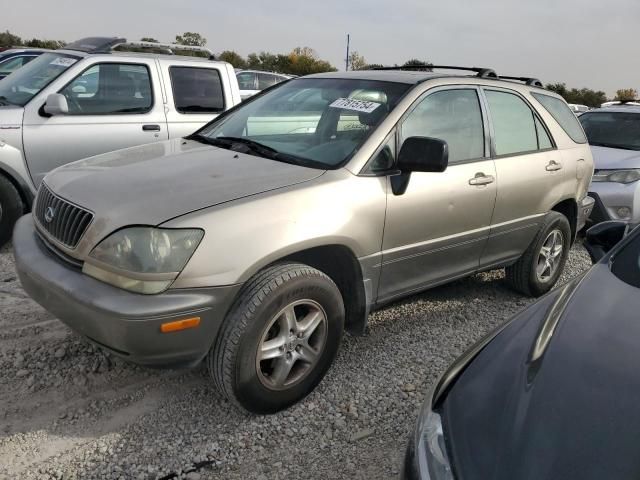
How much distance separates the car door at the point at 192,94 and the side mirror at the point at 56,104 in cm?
106

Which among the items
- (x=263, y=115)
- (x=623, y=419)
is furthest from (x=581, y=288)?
(x=263, y=115)

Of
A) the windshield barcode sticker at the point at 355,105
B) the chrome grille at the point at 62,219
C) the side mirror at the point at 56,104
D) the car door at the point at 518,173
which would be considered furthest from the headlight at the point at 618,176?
the chrome grille at the point at 62,219

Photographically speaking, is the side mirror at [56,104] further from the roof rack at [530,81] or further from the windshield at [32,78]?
the roof rack at [530,81]

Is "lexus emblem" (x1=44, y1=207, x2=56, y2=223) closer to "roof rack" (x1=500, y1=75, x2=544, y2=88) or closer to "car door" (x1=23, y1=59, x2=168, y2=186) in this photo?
"car door" (x1=23, y1=59, x2=168, y2=186)

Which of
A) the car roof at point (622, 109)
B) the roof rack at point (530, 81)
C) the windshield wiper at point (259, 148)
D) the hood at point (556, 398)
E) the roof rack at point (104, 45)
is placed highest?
the roof rack at point (104, 45)

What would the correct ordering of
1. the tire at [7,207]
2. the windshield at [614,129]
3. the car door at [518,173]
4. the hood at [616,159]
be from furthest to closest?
the windshield at [614,129] < the hood at [616,159] < the tire at [7,207] < the car door at [518,173]

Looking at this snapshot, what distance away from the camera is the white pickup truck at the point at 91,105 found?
4777 mm

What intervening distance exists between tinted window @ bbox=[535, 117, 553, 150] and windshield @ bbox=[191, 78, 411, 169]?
143cm

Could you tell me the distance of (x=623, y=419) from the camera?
146 cm

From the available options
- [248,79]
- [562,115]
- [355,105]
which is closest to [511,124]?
[562,115]

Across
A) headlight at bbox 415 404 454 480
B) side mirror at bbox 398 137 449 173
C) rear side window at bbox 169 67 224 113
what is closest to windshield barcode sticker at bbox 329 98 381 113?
side mirror at bbox 398 137 449 173

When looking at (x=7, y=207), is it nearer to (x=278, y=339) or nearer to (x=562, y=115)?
(x=278, y=339)

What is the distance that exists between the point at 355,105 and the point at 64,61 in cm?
350

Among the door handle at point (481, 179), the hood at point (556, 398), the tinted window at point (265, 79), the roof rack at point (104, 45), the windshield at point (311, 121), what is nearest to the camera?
the hood at point (556, 398)
